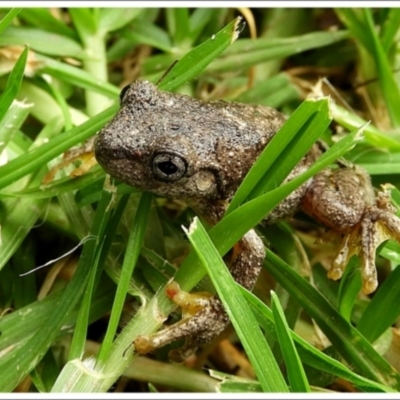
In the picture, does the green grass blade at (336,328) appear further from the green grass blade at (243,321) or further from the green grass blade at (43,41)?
the green grass blade at (43,41)

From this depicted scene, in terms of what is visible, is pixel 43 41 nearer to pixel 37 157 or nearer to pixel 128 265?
pixel 37 157

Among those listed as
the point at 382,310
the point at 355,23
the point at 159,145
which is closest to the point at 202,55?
the point at 159,145

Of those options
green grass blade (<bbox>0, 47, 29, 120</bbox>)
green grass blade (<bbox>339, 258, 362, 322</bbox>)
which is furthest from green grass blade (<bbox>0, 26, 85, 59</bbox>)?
green grass blade (<bbox>339, 258, 362, 322</bbox>)

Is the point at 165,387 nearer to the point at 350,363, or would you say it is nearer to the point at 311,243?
the point at 350,363

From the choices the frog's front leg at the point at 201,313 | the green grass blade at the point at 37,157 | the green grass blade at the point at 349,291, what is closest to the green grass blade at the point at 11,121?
the green grass blade at the point at 37,157

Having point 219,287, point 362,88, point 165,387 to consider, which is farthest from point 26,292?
point 362,88

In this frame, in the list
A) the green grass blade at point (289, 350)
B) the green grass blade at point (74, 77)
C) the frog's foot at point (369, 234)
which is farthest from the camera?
the green grass blade at point (74, 77)

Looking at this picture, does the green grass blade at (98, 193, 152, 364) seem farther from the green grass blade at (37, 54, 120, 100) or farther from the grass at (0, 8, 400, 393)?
the green grass blade at (37, 54, 120, 100)
